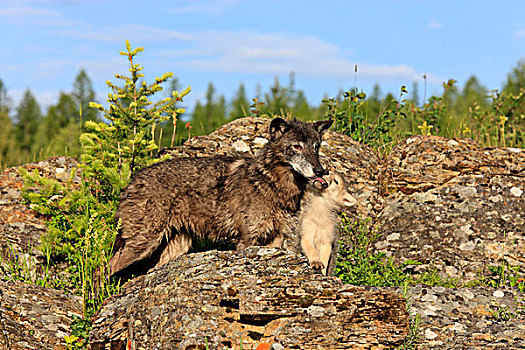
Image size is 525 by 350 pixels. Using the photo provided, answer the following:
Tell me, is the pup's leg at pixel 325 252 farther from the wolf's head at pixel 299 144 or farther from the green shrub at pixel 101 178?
the green shrub at pixel 101 178

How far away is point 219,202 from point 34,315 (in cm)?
245

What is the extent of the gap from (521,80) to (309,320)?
13433 millimetres

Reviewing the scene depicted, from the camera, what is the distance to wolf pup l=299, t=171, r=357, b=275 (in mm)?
6492

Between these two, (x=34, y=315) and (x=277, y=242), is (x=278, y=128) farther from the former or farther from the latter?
(x=34, y=315)

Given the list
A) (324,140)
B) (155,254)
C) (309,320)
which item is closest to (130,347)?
(309,320)

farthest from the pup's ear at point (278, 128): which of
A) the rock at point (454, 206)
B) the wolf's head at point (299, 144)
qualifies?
the rock at point (454, 206)

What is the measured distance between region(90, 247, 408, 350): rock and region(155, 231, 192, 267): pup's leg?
5.87 ft

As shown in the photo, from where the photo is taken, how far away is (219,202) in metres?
6.39

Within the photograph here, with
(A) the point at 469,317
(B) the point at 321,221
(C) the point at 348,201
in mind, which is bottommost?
(A) the point at 469,317

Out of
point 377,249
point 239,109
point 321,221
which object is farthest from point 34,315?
point 239,109

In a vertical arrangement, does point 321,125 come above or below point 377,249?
above

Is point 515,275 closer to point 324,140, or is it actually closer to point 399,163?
point 399,163

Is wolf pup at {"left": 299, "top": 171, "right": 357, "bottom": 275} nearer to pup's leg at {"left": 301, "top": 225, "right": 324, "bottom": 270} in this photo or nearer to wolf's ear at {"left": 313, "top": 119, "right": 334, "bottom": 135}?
pup's leg at {"left": 301, "top": 225, "right": 324, "bottom": 270}

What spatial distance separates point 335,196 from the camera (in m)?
6.93
